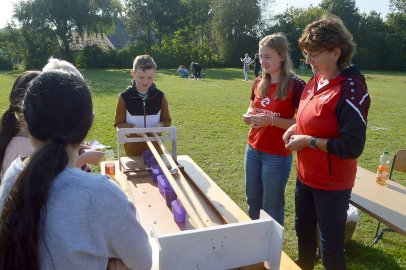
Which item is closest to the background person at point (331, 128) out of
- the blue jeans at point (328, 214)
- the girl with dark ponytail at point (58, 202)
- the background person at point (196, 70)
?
the blue jeans at point (328, 214)

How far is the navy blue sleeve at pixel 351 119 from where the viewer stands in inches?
76.9

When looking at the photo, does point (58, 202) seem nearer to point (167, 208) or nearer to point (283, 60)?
point (167, 208)

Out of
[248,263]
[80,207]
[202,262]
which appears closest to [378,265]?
[248,263]

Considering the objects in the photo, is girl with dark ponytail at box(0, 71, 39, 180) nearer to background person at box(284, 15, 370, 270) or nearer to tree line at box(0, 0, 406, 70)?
background person at box(284, 15, 370, 270)

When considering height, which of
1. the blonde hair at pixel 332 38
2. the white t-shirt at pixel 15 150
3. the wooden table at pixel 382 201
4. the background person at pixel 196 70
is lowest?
the background person at pixel 196 70

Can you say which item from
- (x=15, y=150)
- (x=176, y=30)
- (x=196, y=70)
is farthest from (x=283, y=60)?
(x=176, y=30)

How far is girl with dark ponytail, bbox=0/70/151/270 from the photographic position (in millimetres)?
999

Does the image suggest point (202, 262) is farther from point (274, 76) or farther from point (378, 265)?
point (378, 265)

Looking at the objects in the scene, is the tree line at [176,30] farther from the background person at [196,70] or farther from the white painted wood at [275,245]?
the white painted wood at [275,245]

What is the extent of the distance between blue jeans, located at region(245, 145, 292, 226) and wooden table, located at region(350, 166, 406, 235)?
596mm

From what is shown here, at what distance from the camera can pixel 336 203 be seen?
84.6 inches

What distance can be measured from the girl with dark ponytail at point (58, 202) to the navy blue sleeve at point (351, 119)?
137cm

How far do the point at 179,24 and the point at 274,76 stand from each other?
121 feet

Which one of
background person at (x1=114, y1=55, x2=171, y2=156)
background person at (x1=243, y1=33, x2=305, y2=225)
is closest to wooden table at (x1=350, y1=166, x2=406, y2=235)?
background person at (x1=243, y1=33, x2=305, y2=225)
